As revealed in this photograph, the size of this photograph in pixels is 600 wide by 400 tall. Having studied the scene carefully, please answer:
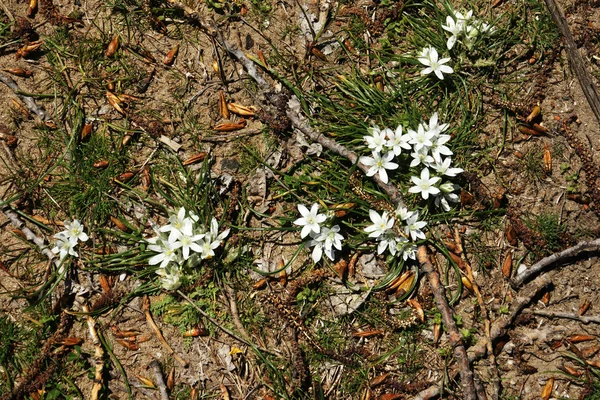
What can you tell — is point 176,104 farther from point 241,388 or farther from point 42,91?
point 241,388

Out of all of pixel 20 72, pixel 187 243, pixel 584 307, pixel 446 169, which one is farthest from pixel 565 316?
pixel 20 72

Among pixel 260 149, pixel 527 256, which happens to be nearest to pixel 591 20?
pixel 527 256

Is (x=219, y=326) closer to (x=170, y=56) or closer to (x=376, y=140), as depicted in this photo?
(x=376, y=140)

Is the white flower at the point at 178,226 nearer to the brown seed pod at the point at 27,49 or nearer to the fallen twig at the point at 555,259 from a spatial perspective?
the brown seed pod at the point at 27,49

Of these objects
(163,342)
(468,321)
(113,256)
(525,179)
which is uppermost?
(525,179)

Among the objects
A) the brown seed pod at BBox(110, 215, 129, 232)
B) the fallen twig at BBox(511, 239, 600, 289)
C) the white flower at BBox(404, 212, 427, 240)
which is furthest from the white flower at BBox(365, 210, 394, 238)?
the brown seed pod at BBox(110, 215, 129, 232)

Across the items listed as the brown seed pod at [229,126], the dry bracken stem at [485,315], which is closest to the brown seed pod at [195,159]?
the brown seed pod at [229,126]
